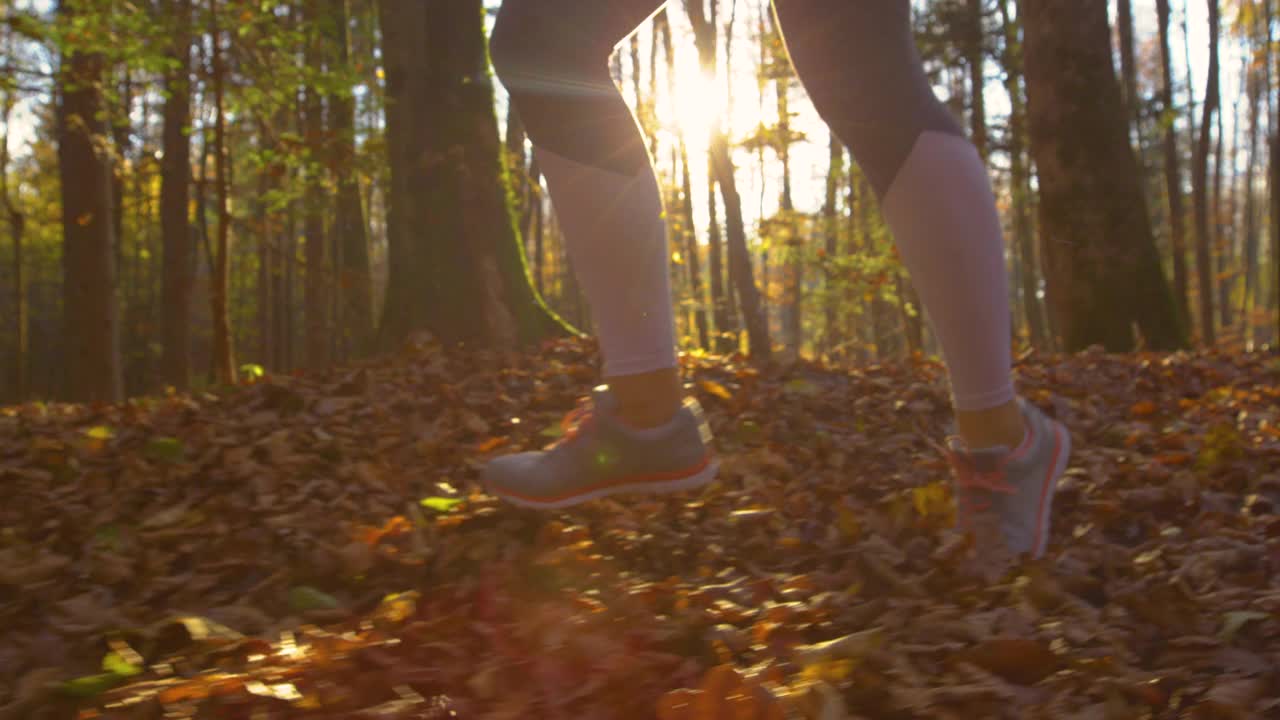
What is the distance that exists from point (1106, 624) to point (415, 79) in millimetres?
6298

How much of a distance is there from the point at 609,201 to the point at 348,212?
44.6ft

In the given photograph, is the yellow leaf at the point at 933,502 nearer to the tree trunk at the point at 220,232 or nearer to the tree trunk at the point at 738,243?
the tree trunk at the point at 738,243

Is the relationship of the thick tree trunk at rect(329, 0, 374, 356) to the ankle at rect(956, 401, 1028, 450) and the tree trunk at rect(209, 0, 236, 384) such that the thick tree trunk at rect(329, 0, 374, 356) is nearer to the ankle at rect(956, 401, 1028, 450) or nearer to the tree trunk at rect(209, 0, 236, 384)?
the tree trunk at rect(209, 0, 236, 384)

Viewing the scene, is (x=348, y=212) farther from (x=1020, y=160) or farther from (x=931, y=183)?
(x=931, y=183)

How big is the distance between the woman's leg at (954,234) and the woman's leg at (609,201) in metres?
0.39

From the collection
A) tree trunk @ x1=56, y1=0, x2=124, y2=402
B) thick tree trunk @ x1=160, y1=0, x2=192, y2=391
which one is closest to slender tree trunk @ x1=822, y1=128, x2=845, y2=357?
thick tree trunk @ x1=160, y1=0, x2=192, y2=391

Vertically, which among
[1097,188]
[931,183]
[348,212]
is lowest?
[931,183]

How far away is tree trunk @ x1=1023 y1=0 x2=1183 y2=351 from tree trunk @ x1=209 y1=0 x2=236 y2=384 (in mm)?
6406

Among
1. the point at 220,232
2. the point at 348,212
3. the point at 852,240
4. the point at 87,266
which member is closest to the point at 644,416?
the point at 220,232

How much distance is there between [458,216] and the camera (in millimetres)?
5578

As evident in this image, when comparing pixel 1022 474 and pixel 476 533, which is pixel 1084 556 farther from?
pixel 476 533

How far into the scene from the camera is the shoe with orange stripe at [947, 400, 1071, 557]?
5.92ft

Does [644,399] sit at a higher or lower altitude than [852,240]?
lower

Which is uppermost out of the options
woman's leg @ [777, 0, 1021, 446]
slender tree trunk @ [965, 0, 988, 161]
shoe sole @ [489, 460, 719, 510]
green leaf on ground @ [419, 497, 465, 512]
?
slender tree trunk @ [965, 0, 988, 161]
